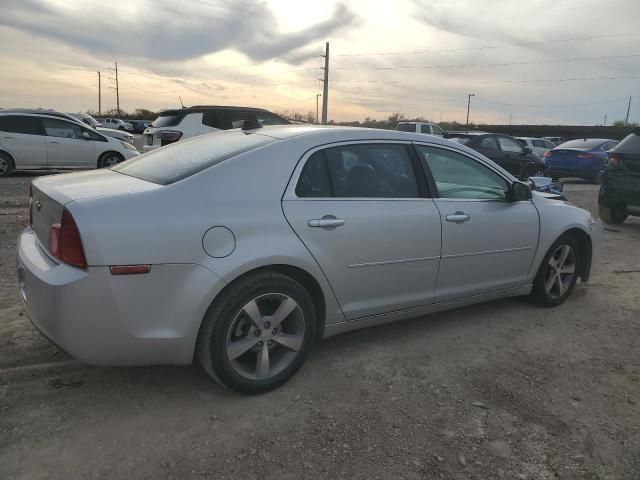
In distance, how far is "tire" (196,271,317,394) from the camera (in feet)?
9.03

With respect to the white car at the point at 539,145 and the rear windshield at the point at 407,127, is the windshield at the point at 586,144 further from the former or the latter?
the rear windshield at the point at 407,127

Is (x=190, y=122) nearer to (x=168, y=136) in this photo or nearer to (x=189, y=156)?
(x=168, y=136)

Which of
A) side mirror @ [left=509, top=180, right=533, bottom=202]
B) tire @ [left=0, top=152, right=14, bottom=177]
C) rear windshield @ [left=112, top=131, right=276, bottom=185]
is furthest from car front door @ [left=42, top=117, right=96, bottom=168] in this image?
side mirror @ [left=509, top=180, right=533, bottom=202]

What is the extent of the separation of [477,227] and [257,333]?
1.88 metres

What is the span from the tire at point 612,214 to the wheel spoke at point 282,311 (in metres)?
7.73

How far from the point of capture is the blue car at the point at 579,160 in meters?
15.4

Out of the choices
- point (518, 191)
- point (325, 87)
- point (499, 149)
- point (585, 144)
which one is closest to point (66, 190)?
point (518, 191)

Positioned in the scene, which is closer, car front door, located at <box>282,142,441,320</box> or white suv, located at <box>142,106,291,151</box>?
car front door, located at <box>282,142,441,320</box>

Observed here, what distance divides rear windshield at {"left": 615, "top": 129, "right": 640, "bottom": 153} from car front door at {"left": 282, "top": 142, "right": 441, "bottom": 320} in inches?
242

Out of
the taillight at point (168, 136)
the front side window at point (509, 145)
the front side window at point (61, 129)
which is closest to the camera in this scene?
the taillight at point (168, 136)

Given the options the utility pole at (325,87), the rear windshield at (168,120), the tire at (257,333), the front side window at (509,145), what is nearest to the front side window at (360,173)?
the tire at (257,333)

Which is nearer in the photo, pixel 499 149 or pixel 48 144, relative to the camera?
pixel 48 144

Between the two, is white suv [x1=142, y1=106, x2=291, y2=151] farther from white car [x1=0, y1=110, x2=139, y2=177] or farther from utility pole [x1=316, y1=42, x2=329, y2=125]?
utility pole [x1=316, y1=42, x2=329, y2=125]

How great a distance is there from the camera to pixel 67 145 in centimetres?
1238
